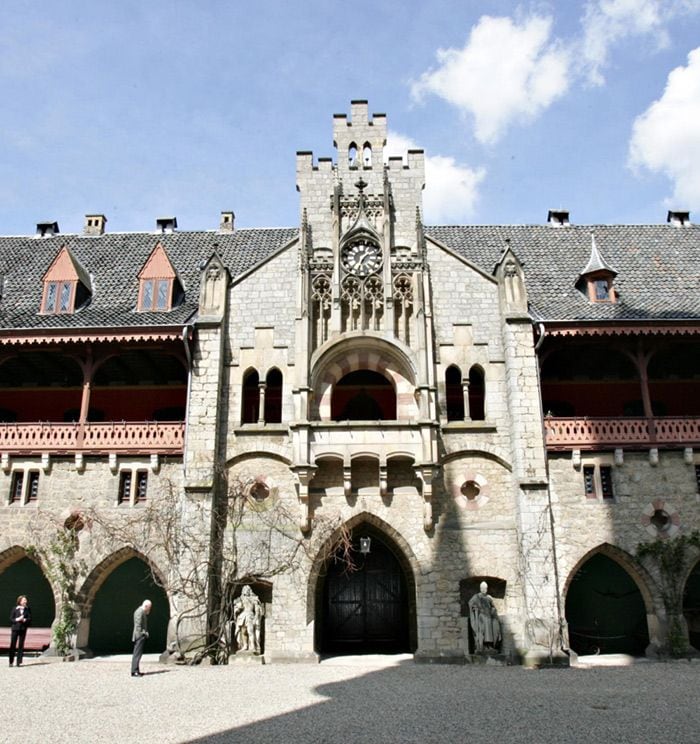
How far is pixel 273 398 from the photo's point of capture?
854 inches

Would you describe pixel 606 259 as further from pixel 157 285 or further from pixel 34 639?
pixel 34 639

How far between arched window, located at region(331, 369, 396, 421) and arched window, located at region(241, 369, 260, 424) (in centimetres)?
238

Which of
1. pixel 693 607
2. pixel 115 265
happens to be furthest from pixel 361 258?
pixel 693 607

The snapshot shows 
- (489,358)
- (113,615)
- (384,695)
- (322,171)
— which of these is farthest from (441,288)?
(113,615)

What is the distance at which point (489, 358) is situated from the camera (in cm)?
2089

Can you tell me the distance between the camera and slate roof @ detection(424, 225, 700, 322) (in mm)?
21734

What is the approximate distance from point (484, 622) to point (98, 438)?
464 inches

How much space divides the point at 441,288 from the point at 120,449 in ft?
35.0

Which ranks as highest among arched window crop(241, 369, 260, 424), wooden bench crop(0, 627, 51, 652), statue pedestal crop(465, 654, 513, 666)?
arched window crop(241, 369, 260, 424)

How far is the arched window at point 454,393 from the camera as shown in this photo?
842 inches

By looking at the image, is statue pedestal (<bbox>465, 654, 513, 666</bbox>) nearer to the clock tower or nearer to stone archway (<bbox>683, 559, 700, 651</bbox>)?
stone archway (<bbox>683, 559, 700, 651</bbox>)

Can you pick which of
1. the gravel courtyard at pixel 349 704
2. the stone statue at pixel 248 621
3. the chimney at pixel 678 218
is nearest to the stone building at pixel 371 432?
the stone statue at pixel 248 621

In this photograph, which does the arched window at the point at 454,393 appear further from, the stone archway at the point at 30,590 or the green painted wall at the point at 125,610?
the stone archway at the point at 30,590

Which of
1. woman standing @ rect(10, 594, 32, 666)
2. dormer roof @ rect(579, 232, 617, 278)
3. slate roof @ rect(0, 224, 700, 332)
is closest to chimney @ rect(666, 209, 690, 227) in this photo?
slate roof @ rect(0, 224, 700, 332)
